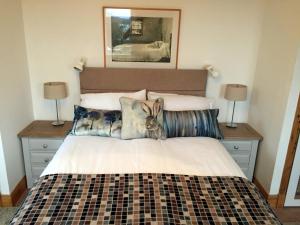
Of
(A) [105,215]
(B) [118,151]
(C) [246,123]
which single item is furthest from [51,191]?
(C) [246,123]

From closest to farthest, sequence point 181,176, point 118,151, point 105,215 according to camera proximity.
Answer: point 105,215 → point 181,176 → point 118,151

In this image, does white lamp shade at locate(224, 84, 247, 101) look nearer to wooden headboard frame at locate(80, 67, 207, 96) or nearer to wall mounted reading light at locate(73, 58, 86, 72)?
wooden headboard frame at locate(80, 67, 207, 96)

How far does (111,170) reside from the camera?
6.10ft

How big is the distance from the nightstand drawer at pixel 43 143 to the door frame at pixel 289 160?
223 centimetres

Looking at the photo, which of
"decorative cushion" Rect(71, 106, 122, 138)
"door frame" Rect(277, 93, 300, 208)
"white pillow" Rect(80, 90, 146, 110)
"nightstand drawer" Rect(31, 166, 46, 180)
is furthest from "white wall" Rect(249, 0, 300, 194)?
"nightstand drawer" Rect(31, 166, 46, 180)

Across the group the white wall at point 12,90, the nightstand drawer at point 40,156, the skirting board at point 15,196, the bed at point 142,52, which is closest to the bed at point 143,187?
the nightstand drawer at point 40,156

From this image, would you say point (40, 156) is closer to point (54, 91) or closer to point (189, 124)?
point (54, 91)

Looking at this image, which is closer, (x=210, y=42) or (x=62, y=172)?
(x=62, y=172)

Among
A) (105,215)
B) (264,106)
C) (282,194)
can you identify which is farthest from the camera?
(264,106)

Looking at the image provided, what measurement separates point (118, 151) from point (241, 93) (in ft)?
4.86

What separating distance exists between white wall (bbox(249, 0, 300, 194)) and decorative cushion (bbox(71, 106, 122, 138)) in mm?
1505

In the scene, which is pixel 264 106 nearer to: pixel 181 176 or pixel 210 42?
pixel 210 42

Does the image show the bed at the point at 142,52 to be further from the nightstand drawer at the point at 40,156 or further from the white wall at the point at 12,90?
the nightstand drawer at the point at 40,156

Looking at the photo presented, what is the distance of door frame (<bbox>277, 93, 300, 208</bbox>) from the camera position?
2321 millimetres
